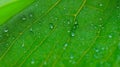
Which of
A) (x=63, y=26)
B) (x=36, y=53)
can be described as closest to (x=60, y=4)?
(x=63, y=26)

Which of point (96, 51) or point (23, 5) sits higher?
point (23, 5)

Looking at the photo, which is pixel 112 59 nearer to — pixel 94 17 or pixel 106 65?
pixel 106 65

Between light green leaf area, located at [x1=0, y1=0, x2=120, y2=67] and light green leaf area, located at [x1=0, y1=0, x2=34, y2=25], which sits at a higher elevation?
light green leaf area, located at [x1=0, y1=0, x2=34, y2=25]

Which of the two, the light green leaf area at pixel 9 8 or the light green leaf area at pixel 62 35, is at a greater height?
the light green leaf area at pixel 9 8
